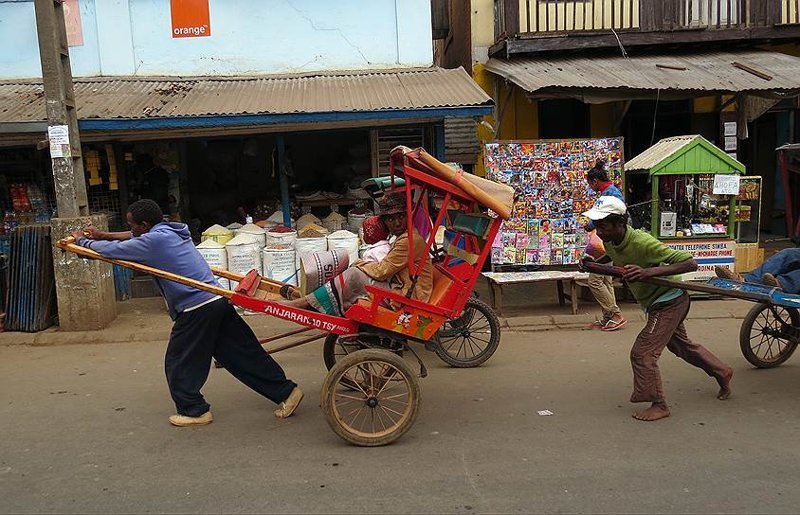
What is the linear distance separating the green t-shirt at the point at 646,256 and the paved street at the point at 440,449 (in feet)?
2.85

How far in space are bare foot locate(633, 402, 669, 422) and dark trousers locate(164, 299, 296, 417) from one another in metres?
2.49

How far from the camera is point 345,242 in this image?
822 cm

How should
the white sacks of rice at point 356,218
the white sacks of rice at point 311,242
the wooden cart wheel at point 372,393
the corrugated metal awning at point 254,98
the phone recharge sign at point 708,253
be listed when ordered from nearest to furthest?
the wooden cart wheel at point 372,393 → the corrugated metal awning at point 254,98 → the phone recharge sign at point 708,253 → the white sacks of rice at point 311,242 → the white sacks of rice at point 356,218

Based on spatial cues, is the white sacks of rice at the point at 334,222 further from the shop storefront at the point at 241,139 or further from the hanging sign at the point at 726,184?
the hanging sign at the point at 726,184

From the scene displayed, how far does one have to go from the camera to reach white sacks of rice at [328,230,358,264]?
8.20 meters

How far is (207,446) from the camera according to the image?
417cm

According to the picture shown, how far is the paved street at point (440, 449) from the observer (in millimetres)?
3428

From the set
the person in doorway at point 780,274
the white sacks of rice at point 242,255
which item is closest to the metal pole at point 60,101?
the white sacks of rice at point 242,255

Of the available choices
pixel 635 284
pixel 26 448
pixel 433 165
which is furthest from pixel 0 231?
pixel 635 284

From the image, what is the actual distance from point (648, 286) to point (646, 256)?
0.28m

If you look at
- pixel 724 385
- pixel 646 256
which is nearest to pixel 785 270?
pixel 724 385

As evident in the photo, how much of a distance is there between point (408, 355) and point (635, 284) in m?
2.36

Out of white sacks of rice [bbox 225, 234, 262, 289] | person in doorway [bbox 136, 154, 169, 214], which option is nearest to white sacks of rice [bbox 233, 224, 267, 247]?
white sacks of rice [bbox 225, 234, 262, 289]

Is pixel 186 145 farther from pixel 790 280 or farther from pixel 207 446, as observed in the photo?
pixel 790 280
